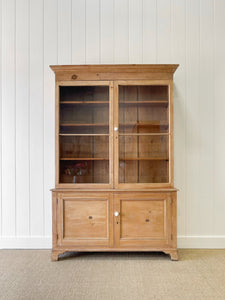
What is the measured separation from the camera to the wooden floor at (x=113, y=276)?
1.85 m

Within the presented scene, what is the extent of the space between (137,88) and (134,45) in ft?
2.19

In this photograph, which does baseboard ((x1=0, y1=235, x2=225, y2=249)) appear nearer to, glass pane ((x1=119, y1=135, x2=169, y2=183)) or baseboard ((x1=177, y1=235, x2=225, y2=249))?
baseboard ((x1=177, y1=235, x2=225, y2=249))

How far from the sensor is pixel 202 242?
9.04ft

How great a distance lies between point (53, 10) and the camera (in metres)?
2.83

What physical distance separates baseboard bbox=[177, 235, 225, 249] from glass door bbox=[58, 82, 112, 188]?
118 centimetres

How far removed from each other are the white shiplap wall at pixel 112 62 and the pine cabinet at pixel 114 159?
0.40m

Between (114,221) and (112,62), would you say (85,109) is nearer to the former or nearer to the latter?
(112,62)

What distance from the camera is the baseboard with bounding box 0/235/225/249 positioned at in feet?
9.02

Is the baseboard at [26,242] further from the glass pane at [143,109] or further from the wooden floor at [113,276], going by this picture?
the glass pane at [143,109]

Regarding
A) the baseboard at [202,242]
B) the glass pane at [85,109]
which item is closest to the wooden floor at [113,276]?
the baseboard at [202,242]

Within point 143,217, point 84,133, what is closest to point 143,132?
point 84,133

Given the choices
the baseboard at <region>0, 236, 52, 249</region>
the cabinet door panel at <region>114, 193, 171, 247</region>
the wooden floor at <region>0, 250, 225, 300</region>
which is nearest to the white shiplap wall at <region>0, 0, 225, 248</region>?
the baseboard at <region>0, 236, 52, 249</region>

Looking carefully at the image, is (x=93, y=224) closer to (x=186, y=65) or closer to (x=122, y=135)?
(x=122, y=135)

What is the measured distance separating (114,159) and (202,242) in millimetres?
1389
